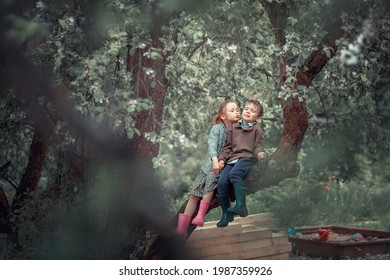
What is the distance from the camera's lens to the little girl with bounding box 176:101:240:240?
6.65 m

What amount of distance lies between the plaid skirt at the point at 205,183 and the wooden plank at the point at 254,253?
182 centimetres

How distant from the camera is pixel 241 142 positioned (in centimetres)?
666

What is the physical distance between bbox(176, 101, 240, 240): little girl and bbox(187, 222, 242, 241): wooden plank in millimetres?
1421

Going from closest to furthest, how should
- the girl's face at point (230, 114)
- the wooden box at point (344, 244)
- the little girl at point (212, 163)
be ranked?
the little girl at point (212, 163)
the girl's face at point (230, 114)
the wooden box at point (344, 244)

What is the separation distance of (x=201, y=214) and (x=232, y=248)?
2.20 meters

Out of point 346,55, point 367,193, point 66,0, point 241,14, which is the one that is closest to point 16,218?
point 66,0

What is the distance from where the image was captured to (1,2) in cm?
788

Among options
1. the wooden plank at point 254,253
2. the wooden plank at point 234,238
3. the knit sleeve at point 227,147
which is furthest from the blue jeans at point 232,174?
the wooden plank at point 254,253

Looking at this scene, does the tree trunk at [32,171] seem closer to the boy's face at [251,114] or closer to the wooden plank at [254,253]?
the wooden plank at [254,253]

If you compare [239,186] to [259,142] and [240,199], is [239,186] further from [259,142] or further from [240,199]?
[259,142]

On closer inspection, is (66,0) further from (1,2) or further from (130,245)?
(130,245)

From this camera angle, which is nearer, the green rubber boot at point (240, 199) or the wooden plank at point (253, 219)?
the green rubber boot at point (240, 199)

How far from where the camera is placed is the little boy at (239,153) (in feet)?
21.7

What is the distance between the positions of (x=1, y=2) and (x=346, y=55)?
416 centimetres
